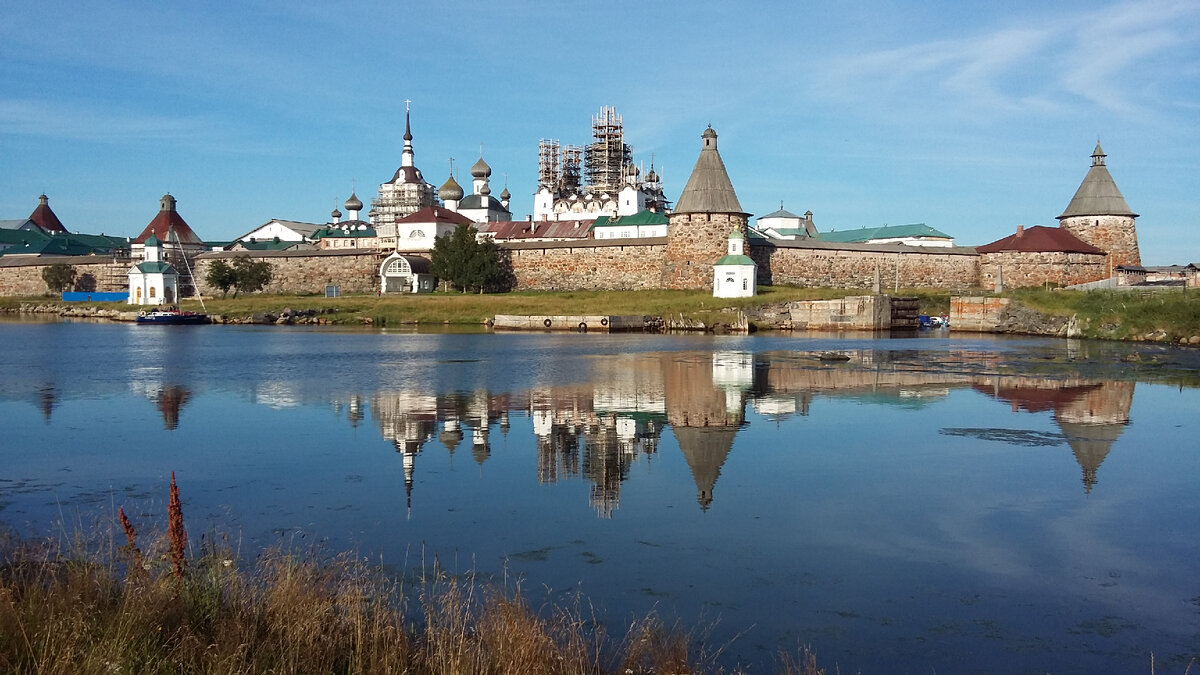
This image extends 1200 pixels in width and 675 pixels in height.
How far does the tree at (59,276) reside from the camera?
59.8 metres

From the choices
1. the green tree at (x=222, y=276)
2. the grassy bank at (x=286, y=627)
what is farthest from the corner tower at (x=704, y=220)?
the grassy bank at (x=286, y=627)

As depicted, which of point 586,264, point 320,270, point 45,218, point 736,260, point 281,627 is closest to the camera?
point 281,627

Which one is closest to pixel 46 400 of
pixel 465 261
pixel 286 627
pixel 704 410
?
pixel 704 410

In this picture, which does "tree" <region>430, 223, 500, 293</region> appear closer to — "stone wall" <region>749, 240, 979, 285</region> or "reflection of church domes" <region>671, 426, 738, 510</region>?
"stone wall" <region>749, 240, 979, 285</region>

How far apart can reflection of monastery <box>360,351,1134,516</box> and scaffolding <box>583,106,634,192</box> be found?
48012 mm

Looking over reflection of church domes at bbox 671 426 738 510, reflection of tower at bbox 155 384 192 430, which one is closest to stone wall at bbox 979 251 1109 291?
reflection of church domes at bbox 671 426 738 510

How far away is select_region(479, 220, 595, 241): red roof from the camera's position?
56906mm

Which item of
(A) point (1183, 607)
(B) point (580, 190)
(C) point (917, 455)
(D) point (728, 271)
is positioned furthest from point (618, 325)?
(B) point (580, 190)

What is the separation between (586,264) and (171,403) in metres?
36.6

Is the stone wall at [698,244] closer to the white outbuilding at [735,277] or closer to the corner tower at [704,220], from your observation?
the corner tower at [704,220]

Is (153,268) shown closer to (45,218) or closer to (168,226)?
(168,226)

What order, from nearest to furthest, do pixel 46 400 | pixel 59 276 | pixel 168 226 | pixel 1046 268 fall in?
pixel 46 400 → pixel 1046 268 → pixel 59 276 → pixel 168 226

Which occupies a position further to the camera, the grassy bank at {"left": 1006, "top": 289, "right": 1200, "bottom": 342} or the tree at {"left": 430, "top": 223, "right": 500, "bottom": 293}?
the tree at {"left": 430, "top": 223, "right": 500, "bottom": 293}

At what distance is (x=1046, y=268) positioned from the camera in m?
48.4
